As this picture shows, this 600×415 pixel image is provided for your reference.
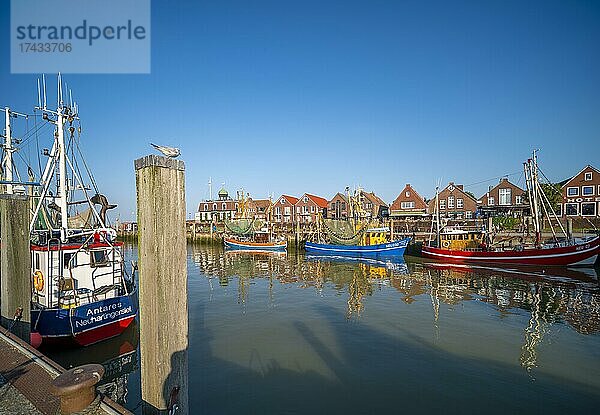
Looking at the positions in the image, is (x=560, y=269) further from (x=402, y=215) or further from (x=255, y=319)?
(x=402, y=215)

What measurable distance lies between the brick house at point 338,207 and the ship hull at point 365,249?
22.2 meters

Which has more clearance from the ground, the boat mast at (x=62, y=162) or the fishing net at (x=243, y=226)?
the boat mast at (x=62, y=162)

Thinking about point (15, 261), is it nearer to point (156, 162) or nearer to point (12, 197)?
point (12, 197)

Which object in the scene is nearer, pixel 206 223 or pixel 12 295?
pixel 12 295

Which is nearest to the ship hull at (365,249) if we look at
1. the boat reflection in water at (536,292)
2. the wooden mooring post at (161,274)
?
the boat reflection in water at (536,292)

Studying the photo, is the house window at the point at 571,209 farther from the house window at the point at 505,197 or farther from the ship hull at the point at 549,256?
the ship hull at the point at 549,256

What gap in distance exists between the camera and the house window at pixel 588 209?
58688 mm

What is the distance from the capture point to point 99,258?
1335cm

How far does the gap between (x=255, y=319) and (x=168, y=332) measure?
12.5 meters

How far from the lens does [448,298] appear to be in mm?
20422

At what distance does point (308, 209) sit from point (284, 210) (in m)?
5.71

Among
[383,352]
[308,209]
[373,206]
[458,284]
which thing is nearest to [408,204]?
[373,206]

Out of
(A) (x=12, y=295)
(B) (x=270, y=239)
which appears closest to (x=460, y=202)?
(B) (x=270, y=239)

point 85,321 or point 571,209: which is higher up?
point 571,209
